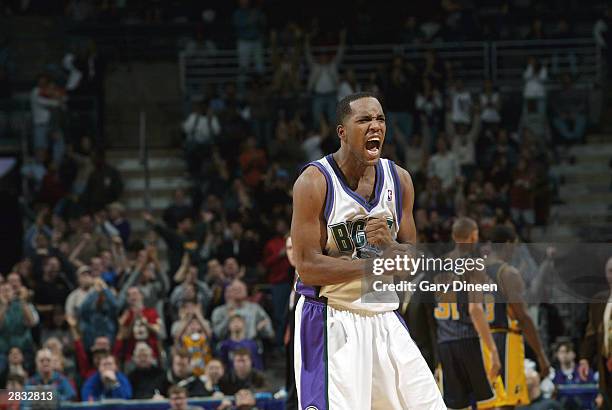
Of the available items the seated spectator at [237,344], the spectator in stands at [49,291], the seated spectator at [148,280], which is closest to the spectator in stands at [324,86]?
the seated spectator at [148,280]

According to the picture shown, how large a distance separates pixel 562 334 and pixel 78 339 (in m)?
4.92


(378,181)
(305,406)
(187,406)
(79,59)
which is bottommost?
(187,406)

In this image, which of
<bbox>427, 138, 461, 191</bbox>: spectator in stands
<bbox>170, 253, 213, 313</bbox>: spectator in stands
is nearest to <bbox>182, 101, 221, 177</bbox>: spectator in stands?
<bbox>427, 138, 461, 191</bbox>: spectator in stands

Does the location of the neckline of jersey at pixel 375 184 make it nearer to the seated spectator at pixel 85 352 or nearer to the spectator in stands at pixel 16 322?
the seated spectator at pixel 85 352

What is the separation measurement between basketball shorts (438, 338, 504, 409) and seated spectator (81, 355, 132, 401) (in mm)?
3577

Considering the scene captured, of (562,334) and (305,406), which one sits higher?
(305,406)

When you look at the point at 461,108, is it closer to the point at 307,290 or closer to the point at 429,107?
the point at 429,107

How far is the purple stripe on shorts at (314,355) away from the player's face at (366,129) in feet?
2.77

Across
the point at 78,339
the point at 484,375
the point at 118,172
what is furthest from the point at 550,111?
the point at 484,375

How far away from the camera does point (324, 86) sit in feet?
60.0

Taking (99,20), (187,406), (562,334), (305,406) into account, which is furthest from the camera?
(99,20)

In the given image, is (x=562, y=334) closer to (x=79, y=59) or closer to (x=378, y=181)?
(x=378, y=181)

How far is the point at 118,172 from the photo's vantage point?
17562 millimetres

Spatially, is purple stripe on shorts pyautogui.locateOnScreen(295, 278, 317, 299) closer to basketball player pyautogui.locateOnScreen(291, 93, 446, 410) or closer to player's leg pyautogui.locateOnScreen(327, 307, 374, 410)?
basketball player pyautogui.locateOnScreen(291, 93, 446, 410)
